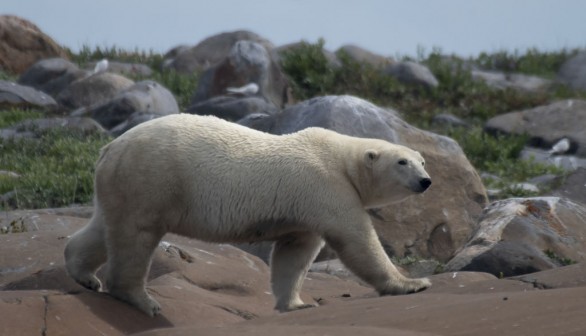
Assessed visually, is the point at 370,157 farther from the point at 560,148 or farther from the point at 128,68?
the point at 128,68

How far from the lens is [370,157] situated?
8773 millimetres

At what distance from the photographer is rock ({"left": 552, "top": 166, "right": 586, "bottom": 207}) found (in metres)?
13.7

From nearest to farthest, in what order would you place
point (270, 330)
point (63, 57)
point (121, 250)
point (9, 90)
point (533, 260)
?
point (270, 330) → point (121, 250) → point (533, 260) → point (9, 90) → point (63, 57)

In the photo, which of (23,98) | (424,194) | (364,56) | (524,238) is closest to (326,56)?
(364,56)

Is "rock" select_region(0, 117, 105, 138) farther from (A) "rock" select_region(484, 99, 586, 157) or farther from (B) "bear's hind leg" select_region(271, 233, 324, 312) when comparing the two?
(B) "bear's hind leg" select_region(271, 233, 324, 312)

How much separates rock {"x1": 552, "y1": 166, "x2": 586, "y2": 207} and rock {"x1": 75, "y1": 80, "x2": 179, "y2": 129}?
259 inches

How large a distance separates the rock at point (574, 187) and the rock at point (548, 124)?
134 inches

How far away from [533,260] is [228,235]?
2870mm

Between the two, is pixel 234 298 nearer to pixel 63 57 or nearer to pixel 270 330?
pixel 270 330

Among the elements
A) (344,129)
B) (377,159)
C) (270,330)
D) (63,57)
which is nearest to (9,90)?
(63,57)

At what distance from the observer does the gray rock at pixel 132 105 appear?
18.6m

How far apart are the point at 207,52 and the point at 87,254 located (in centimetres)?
1817

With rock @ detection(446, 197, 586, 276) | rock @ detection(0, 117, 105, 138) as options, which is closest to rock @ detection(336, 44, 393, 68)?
rock @ detection(0, 117, 105, 138)

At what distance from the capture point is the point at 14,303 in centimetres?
726
